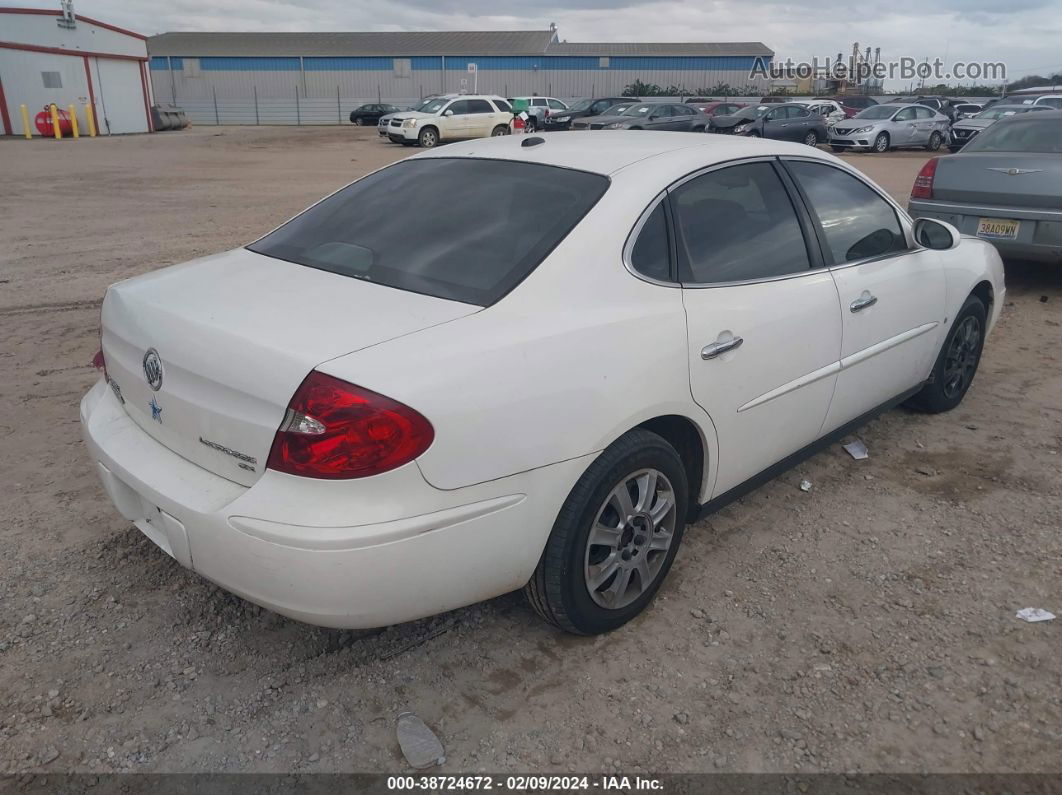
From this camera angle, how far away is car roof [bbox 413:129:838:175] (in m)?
3.05

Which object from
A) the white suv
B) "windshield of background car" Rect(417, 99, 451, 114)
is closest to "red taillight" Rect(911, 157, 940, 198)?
the white suv

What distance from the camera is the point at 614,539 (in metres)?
2.72

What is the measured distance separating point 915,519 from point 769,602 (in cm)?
105

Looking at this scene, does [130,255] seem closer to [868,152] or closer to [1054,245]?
[1054,245]

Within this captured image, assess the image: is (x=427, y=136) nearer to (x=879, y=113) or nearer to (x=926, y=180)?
(x=879, y=113)

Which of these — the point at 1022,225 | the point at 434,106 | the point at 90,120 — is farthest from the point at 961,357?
the point at 90,120

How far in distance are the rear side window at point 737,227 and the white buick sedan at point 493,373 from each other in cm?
1

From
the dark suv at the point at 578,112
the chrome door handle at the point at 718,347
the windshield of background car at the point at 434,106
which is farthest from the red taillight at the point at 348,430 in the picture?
the dark suv at the point at 578,112

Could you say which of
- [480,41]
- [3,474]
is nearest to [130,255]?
[3,474]

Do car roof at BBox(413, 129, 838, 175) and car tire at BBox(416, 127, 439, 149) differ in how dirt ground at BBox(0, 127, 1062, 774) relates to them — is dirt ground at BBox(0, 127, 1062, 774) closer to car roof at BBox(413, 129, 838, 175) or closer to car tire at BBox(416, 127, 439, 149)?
car roof at BBox(413, 129, 838, 175)

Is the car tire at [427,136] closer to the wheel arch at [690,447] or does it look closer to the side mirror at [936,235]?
the side mirror at [936,235]

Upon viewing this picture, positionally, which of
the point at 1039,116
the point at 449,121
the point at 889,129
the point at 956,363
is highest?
the point at 1039,116

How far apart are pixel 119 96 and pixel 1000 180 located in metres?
38.3

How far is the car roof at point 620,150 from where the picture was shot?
3.05 metres
